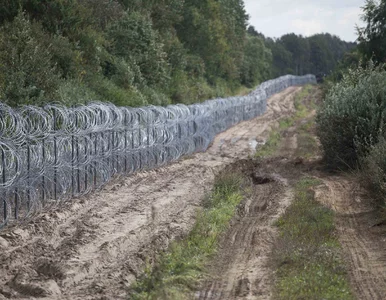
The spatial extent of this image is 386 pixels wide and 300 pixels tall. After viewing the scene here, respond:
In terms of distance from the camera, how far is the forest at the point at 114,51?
859 inches

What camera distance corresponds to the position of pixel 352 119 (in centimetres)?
2084

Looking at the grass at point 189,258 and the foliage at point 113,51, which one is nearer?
the grass at point 189,258

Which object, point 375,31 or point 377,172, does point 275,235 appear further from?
point 375,31

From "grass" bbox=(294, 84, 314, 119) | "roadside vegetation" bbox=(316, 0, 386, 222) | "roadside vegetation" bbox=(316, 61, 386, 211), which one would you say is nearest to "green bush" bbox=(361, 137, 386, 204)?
"roadside vegetation" bbox=(316, 0, 386, 222)

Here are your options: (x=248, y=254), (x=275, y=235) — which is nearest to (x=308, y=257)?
(x=248, y=254)

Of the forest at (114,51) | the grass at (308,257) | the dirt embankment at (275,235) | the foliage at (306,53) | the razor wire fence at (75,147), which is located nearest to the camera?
the grass at (308,257)

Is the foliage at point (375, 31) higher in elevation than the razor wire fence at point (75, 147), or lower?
higher

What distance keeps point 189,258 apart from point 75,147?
5761 millimetres

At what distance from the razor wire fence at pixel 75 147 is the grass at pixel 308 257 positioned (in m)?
4.81

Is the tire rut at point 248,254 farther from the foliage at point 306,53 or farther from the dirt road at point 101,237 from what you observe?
the foliage at point 306,53

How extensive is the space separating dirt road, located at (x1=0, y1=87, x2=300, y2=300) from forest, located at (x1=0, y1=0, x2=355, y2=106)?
15.1 feet

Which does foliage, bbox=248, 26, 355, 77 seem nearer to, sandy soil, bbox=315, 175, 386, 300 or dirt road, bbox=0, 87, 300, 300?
sandy soil, bbox=315, 175, 386, 300

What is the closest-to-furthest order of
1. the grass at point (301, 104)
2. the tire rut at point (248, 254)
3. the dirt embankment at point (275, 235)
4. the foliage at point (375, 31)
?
1. the tire rut at point (248, 254)
2. the dirt embankment at point (275, 235)
3. the foliage at point (375, 31)
4. the grass at point (301, 104)

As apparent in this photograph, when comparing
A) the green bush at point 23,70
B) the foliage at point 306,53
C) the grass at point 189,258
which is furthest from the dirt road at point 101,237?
the foliage at point 306,53
